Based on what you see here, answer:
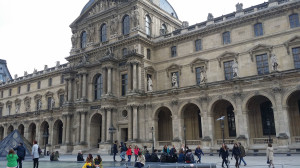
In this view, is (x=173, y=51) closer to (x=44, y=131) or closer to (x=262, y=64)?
(x=262, y=64)

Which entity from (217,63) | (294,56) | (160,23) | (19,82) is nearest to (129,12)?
(160,23)

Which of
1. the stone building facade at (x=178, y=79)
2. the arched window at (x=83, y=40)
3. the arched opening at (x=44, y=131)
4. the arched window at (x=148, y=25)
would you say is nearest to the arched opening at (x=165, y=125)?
the stone building facade at (x=178, y=79)

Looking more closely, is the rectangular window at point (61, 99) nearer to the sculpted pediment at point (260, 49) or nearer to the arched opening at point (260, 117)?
the arched opening at point (260, 117)

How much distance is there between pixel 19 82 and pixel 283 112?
57221mm

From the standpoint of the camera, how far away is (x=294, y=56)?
32.6m

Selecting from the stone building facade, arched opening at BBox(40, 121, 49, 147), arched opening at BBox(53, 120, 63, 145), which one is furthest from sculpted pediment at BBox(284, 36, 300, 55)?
arched opening at BBox(40, 121, 49, 147)

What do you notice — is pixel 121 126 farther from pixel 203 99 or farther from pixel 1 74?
pixel 1 74

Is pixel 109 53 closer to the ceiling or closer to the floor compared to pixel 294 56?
closer to the ceiling

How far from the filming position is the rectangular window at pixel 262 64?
34.1m

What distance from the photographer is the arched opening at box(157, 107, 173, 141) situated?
1567 inches

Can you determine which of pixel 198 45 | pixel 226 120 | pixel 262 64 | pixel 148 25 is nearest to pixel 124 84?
pixel 148 25

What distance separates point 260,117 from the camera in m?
33.4

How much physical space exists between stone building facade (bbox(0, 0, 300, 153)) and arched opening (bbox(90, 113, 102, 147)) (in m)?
0.16

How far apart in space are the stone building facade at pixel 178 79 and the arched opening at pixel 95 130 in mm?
158
